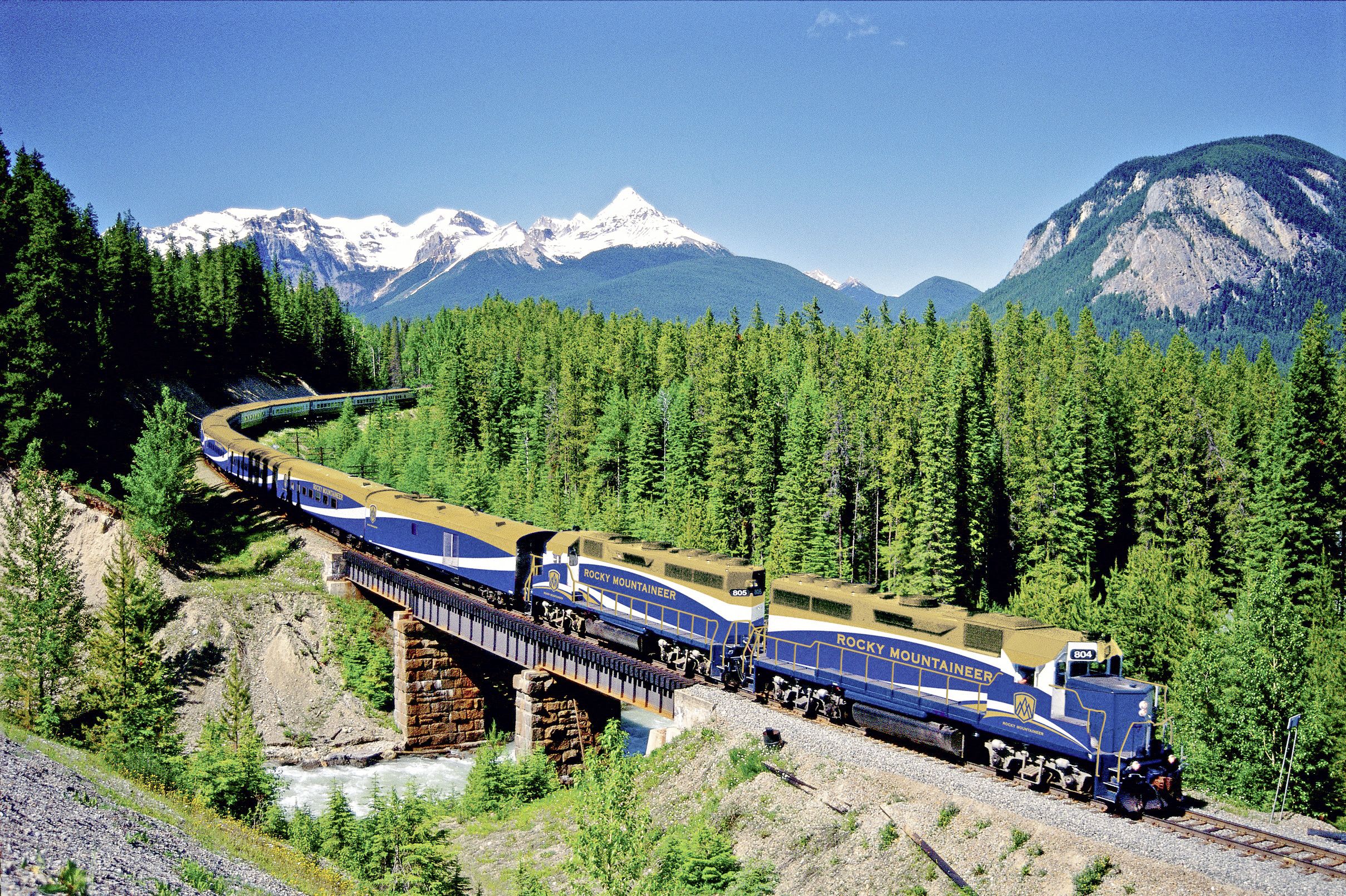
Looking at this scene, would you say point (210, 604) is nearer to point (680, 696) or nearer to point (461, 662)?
point (461, 662)

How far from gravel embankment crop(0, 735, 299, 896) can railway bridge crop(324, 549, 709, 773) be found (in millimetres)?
17270

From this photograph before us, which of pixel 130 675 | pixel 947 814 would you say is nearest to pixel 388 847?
pixel 947 814

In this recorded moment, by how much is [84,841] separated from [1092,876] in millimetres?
21911

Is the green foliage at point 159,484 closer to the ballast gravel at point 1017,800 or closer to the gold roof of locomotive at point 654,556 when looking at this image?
the gold roof of locomotive at point 654,556

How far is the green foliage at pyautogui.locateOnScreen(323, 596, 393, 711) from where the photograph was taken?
53.0 metres

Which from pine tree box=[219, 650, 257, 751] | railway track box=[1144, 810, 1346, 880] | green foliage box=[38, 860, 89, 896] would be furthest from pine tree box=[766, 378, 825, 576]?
green foliage box=[38, 860, 89, 896]

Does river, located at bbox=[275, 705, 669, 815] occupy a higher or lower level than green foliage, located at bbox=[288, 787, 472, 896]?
lower

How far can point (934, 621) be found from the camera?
95.2 feet

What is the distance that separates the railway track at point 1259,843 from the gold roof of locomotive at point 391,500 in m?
29.2

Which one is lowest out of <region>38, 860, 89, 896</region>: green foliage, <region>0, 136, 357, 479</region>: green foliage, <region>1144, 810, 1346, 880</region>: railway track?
<region>1144, 810, 1346, 880</region>: railway track

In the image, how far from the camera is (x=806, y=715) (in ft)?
108

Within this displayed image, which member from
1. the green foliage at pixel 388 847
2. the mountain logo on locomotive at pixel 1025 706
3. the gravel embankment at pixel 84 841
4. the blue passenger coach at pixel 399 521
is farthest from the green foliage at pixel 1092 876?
the blue passenger coach at pixel 399 521

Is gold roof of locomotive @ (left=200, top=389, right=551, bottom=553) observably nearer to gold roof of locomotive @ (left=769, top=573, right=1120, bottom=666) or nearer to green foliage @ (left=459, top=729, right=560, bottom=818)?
green foliage @ (left=459, top=729, right=560, bottom=818)

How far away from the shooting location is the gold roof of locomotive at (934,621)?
86.3ft
